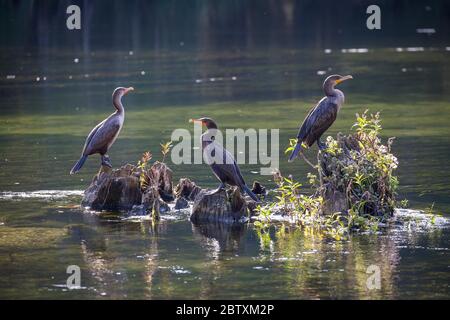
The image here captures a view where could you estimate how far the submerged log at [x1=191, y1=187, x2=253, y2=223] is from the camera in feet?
41.2

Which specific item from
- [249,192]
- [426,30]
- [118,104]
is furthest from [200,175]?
[426,30]

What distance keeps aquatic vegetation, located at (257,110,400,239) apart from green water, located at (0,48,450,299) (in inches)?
16.8

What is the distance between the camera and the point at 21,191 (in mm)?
14406

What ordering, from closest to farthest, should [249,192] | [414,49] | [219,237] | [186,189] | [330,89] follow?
[219,237] < [249,192] < [330,89] < [186,189] < [414,49]

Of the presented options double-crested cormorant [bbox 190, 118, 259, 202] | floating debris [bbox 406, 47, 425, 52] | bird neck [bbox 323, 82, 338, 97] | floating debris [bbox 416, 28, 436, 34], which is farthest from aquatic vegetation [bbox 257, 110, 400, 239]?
floating debris [bbox 416, 28, 436, 34]

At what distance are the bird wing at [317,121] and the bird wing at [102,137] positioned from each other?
2318 millimetres

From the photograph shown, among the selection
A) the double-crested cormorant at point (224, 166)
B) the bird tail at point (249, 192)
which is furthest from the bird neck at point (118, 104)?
the bird tail at point (249, 192)

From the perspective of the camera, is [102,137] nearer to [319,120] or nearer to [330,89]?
[319,120]

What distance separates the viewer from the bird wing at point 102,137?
13.6m

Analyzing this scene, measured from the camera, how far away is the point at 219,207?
41.3 feet

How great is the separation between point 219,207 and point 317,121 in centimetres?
166

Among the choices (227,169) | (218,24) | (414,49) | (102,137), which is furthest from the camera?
(218,24)
